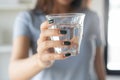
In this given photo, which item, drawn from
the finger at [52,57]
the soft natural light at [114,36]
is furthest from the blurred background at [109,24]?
the finger at [52,57]

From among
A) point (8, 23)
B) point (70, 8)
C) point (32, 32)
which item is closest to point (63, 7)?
point (70, 8)

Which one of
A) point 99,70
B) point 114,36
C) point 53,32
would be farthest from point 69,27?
point 114,36

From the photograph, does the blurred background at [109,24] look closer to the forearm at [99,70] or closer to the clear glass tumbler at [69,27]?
the forearm at [99,70]

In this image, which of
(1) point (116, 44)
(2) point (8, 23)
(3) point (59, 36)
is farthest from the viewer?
(2) point (8, 23)

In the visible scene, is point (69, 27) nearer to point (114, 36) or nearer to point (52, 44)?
point (52, 44)

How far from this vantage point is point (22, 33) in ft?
2.52

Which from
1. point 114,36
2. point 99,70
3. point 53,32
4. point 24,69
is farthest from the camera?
point 114,36

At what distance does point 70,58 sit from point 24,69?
0.52ft

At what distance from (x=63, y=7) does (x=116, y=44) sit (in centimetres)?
59

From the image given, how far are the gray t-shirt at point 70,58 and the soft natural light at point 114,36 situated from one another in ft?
1.77

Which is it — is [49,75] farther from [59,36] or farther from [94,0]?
[94,0]

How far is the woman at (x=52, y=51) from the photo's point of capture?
0.70 meters

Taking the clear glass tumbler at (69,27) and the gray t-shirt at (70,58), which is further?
the gray t-shirt at (70,58)

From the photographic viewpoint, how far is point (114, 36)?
1.39 metres
